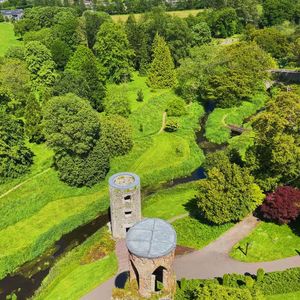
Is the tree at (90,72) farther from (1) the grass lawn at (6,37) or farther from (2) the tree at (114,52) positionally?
(1) the grass lawn at (6,37)

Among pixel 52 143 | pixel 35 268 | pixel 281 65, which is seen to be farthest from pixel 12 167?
pixel 281 65

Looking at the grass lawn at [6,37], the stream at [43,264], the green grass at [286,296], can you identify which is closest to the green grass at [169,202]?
the stream at [43,264]

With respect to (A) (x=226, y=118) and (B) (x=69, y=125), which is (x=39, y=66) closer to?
(B) (x=69, y=125)

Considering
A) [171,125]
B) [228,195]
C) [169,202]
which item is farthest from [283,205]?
[171,125]

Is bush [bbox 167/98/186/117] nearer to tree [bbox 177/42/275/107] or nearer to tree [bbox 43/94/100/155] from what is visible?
tree [bbox 177/42/275/107]

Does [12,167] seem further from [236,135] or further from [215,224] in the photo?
[236,135]

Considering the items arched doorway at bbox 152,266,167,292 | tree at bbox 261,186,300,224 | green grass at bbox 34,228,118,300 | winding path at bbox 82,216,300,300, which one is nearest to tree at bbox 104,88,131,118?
green grass at bbox 34,228,118,300
